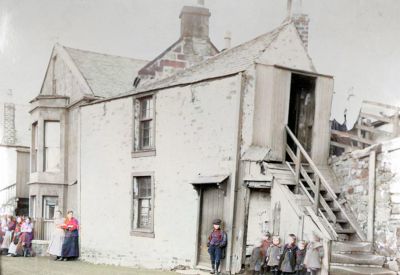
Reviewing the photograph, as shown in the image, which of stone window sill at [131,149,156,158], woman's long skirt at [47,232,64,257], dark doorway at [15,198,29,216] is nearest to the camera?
stone window sill at [131,149,156,158]

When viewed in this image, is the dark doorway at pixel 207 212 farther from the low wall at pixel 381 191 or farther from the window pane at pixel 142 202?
the low wall at pixel 381 191

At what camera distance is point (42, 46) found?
845cm

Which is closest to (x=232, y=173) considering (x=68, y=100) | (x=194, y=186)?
(x=194, y=186)

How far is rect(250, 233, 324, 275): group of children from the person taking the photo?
7.69m

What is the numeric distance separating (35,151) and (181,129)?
618 cm

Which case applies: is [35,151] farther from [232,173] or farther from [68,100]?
[232,173]

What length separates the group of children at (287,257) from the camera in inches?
303

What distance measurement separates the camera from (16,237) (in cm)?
1298

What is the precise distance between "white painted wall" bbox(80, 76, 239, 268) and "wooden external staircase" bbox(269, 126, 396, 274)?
103 cm

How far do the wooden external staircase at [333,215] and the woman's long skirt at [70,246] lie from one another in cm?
531

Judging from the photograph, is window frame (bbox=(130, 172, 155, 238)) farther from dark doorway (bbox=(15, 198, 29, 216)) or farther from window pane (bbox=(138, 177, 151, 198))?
dark doorway (bbox=(15, 198, 29, 216))

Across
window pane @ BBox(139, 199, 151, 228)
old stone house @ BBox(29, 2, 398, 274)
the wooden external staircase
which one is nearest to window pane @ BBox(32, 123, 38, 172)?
old stone house @ BBox(29, 2, 398, 274)

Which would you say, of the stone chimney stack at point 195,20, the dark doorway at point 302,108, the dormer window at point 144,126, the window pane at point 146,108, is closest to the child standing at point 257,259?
the dark doorway at point 302,108

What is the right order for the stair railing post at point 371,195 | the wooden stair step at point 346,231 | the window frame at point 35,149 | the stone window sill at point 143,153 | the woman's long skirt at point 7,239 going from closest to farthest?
the stair railing post at point 371,195, the wooden stair step at point 346,231, the stone window sill at point 143,153, the woman's long skirt at point 7,239, the window frame at point 35,149
